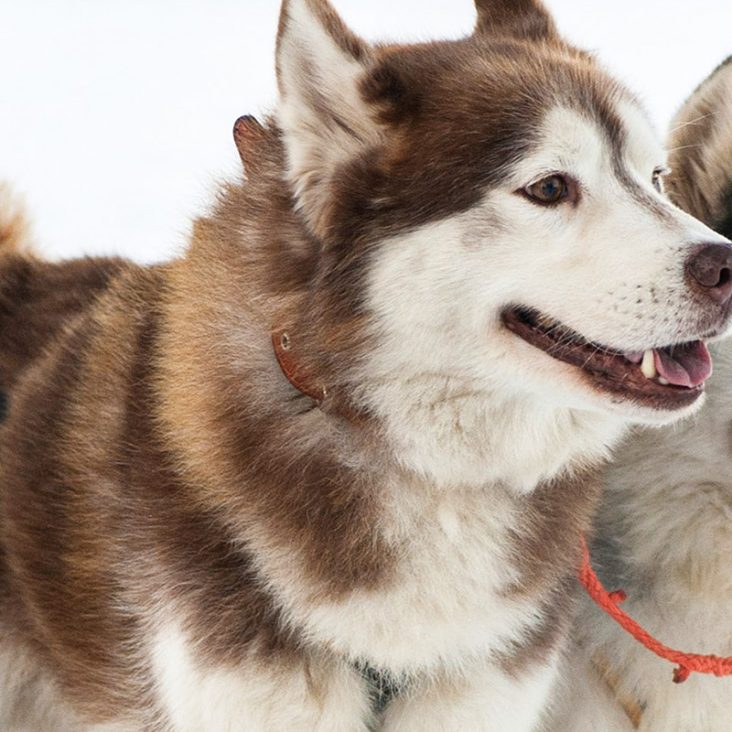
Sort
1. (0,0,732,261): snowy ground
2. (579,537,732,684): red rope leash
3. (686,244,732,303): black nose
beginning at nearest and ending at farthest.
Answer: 1. (686,244,732,303): black nose
2. (579,537,732,684): red rope leash
3. (0,0,732,261): snowy ground

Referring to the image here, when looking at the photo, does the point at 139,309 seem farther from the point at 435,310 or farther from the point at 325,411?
the point at 435,310

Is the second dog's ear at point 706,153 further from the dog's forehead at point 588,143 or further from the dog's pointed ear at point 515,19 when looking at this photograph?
the dog's forehead at point 588,143

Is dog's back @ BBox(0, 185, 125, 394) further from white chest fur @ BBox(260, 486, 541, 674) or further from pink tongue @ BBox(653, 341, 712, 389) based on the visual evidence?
pink tongue @ BBox(653, 341, 712, 389)

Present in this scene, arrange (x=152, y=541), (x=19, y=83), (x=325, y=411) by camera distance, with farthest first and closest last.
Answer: (x=19, y=83) < (x=152, y=541) < (x=325, y=411)

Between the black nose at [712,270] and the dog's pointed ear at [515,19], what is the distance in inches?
28.7

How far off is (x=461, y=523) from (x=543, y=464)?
0.20 m

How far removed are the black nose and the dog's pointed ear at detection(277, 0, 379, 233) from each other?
0.61 metres

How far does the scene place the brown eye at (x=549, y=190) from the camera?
2.03 metres

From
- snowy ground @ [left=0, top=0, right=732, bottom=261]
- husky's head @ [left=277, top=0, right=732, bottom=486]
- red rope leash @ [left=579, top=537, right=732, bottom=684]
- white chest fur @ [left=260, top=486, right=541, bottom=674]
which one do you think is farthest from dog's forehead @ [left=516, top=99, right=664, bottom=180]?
snowy ground @ [left=0, top=0, right=732, bottom=261]

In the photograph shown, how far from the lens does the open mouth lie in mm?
2053

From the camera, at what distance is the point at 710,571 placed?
8.82 ft

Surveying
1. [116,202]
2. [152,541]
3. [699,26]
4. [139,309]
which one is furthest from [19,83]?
[152,541]

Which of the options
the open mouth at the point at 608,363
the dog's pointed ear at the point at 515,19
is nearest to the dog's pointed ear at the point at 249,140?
the dog's pointed ear at the point at 515,19

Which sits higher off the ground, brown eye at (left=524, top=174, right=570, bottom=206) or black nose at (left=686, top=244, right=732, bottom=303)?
brown eye at (left=524, top=174, right=570, bottom=206)
